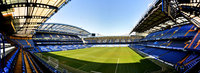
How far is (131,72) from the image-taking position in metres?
12.2

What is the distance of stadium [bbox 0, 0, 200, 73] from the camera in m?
9.95

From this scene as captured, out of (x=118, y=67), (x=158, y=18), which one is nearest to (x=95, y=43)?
(x=158, y=18)

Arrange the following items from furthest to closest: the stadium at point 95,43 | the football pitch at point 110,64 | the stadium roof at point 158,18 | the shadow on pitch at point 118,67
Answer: the stadium roof at point 158,18 → the football pitch at point 110,64 → the shadow on pitch at point 118,67 → the stadium at point 95,43

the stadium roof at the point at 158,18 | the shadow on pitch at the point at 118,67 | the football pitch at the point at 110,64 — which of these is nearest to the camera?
the shadow on pitch at the point at 118,67

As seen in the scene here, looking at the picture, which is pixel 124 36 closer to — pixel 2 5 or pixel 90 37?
pixel 90 37

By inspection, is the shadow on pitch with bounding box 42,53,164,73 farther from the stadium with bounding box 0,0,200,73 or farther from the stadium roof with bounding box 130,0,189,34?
the stadium roof with bounding box 130,0,189,34

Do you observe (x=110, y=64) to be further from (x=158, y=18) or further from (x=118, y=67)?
(x=158, y=18)

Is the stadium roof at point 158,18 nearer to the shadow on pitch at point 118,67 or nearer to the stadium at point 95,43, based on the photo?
Answer: the stadium at point 95,43

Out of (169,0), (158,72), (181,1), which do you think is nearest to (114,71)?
(158,72)

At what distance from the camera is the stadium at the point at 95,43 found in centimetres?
995

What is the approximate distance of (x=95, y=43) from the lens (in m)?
69.8

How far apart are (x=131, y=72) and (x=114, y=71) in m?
2.48

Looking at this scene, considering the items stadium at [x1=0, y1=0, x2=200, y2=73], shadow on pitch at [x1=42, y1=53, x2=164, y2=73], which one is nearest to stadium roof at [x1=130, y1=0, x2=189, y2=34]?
stadium at [x1=0, y1=0, x2=200, y2=73]

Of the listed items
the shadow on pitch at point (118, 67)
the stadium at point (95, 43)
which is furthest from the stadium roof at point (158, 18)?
the shadow on pitch at point (118, 67)
